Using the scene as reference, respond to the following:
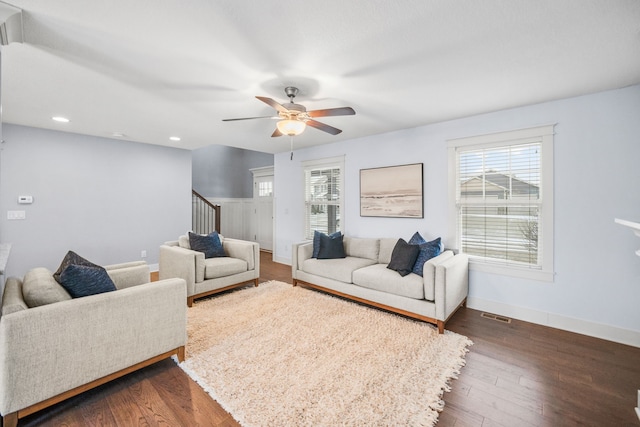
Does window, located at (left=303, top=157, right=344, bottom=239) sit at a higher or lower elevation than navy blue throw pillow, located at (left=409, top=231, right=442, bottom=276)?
higher

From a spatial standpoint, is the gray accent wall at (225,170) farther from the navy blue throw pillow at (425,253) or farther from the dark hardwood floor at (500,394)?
the dark hardwood floor at (500,394)

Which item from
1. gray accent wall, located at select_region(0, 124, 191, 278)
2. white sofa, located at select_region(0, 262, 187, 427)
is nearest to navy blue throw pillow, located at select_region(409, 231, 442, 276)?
white sofa, located at select_region(0, 262, 187, 427)

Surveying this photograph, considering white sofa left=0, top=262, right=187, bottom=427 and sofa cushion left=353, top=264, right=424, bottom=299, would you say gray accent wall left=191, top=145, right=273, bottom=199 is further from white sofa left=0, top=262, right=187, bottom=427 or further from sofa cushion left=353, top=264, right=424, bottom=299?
white sofa left=0, top=262, right=187, bottom=427

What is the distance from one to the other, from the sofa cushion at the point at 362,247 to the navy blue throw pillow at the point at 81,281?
3132 mm

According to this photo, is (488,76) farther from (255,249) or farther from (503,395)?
(255,249)

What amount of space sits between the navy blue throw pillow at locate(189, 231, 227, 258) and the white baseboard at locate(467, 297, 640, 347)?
3.57 metres

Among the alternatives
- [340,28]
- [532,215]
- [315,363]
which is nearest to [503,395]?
[315,363]

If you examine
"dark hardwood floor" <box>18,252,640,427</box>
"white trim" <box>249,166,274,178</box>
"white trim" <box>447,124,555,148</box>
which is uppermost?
"white trim" <box>249,166,274,178</box>

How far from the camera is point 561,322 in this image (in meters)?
2.93

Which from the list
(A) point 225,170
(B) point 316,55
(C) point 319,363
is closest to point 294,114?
(B) point 316,55

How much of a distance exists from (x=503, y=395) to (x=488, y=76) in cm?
254

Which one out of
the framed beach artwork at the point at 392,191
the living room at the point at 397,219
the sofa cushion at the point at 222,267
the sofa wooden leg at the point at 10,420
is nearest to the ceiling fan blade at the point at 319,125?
the living room at the point at 397,219

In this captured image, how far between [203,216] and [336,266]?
462cm

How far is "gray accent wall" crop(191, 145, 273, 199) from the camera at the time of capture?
7797 mm
